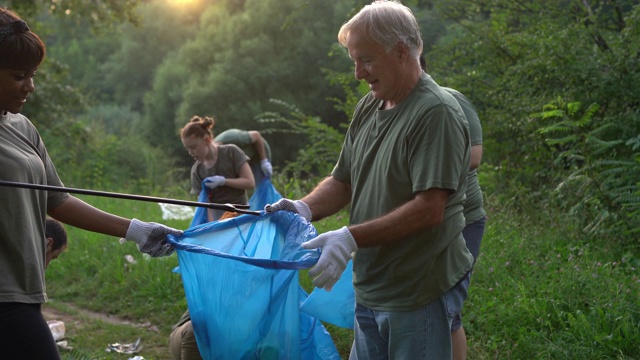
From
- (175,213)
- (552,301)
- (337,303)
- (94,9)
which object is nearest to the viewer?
(337,303)

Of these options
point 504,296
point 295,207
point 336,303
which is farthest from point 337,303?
point 504,296

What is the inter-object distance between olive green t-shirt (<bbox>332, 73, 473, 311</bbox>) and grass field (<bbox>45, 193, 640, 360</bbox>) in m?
1.83

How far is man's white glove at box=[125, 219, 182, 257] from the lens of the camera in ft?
10.2

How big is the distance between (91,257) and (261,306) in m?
5.57

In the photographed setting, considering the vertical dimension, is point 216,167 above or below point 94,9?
above

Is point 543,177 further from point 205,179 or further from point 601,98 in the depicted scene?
point 205,179

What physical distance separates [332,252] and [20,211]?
1015mm

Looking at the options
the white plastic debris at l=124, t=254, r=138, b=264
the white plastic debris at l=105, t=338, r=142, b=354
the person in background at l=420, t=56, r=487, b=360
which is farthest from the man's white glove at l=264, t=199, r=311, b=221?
the white plastic debris at l=124, t=254, r=138, b=264

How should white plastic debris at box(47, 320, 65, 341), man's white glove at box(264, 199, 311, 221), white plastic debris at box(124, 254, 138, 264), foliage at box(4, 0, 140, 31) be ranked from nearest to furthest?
man's white glove at box(264, 199, 311, 221) < white plastic debris at box(47, 320, 65, 341) < white plastic debris at box(124, 254, 138, 264) < foliage at box(4, 0, 140, 31)

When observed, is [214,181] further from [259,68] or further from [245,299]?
[259,68]

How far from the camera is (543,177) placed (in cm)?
798

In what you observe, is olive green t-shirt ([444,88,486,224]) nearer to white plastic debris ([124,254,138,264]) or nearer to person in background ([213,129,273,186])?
person in background ([213,129,273,186])

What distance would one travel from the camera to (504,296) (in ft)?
16.6

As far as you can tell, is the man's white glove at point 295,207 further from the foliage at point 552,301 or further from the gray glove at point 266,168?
the gray glove at point 266,168
